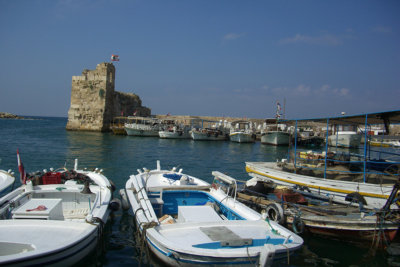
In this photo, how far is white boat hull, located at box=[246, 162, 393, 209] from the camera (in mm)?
9859

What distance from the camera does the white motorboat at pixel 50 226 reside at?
4.57m

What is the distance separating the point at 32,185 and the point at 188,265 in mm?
5686

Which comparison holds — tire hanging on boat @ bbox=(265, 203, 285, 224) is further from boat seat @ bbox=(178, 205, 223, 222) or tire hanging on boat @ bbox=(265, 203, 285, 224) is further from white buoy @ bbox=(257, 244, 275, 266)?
white buoy @ bbox=(257, 244, 275, 266)

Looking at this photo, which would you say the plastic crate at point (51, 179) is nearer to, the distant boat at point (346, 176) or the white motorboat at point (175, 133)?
the distant boat at point (346, 176)

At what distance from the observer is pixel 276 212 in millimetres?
7801

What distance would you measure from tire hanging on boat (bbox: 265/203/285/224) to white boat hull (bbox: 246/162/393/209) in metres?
3.01

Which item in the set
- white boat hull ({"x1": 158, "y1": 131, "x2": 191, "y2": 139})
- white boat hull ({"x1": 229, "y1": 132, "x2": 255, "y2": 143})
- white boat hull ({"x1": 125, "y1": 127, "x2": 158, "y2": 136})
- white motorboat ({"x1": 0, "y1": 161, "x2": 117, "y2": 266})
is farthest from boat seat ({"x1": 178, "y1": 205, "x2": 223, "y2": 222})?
white boat hull ({"x1": 125, "y1": 127, "x2": 158, "y2": 136})

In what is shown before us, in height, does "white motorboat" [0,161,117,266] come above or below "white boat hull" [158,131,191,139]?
below

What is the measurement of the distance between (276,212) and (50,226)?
218 inches

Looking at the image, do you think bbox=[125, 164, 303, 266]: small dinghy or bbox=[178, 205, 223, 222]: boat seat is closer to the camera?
bbox=[125, 164, 303, 266]: small dinghy

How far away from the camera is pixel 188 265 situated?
15.5 feet

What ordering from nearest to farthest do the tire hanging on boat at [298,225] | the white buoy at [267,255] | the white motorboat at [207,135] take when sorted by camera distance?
the white buoy at [267,255]
the tire hanging on boat at [298,225]
the white motorboat at [207,135]

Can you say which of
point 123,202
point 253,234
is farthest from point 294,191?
point 123,202

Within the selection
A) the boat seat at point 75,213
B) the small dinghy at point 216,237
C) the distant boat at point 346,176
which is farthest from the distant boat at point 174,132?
the small dinghy at point 216,237
